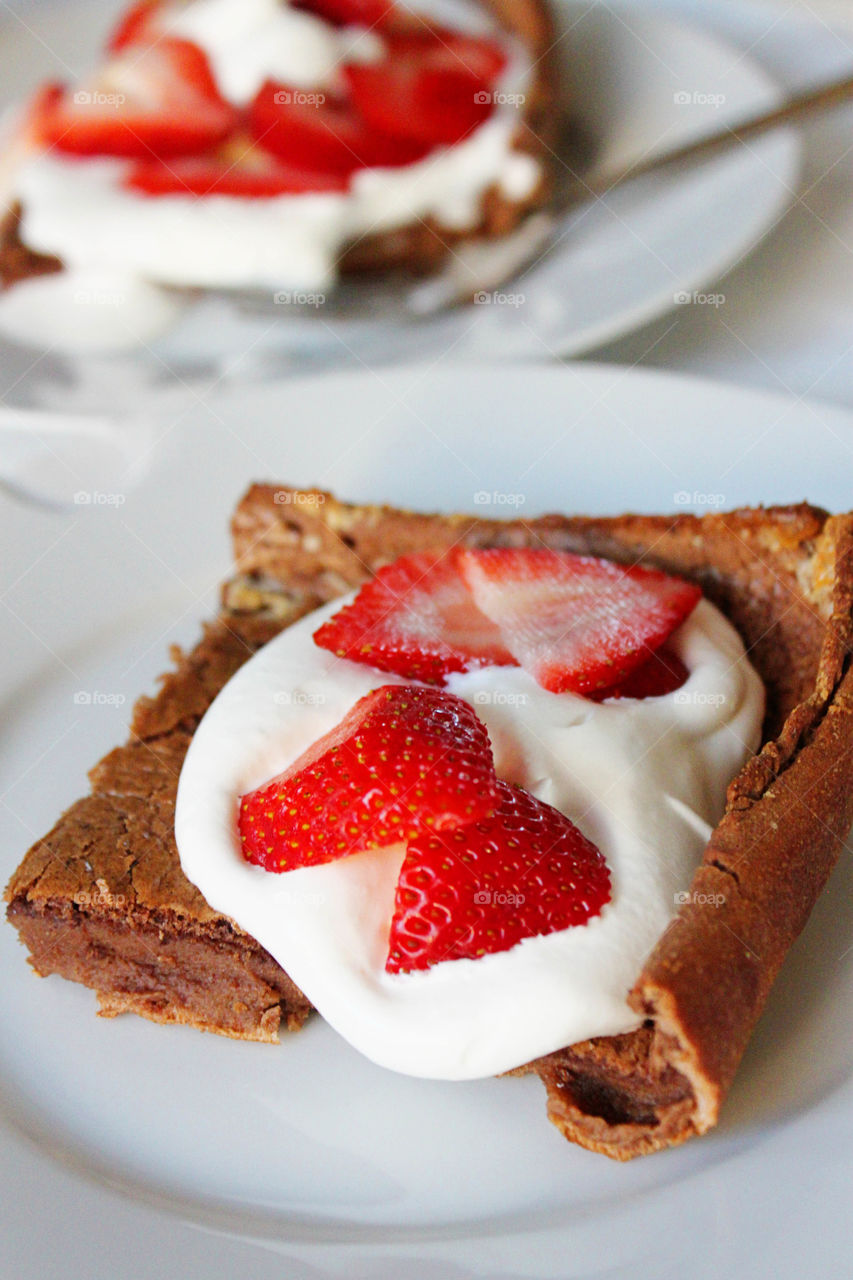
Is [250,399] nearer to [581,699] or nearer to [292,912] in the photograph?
[581,699]

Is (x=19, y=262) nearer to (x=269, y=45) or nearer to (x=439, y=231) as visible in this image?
(x=269, y=45)

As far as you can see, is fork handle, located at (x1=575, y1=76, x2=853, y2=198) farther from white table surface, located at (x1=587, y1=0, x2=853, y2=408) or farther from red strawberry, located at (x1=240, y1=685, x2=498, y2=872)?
red strawberry, located at (x1=240, y1=685, x2=498, y2=872)

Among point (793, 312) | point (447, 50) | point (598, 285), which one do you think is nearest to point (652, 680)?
point (598, 285)

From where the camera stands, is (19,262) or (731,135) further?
(19,262)

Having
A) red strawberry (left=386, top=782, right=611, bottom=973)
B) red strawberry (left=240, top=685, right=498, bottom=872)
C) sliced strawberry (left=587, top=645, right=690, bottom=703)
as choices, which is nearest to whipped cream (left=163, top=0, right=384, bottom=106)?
sliced strawberry (left=587, top=645, right=690, bottom=703)

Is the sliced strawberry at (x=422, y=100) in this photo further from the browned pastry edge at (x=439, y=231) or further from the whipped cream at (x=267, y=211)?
the browned pastry edge at (x=439, y=231)

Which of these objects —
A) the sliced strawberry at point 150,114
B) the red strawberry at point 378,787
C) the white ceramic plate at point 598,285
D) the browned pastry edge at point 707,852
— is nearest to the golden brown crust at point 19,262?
the white ceramic plate at point 598,285
